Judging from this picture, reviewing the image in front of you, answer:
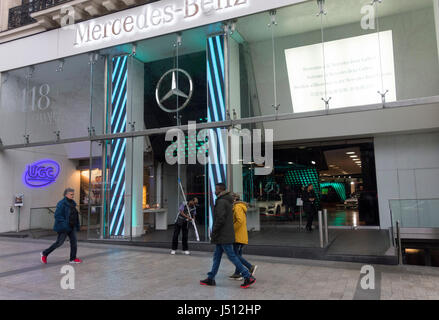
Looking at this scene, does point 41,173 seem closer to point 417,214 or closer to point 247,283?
point 247,283

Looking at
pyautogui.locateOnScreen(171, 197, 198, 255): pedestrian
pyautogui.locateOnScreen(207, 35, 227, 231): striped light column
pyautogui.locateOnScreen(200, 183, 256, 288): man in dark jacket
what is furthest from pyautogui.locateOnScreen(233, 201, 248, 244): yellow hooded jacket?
pyautogui.locateOnScreen(207, 35, 227, 231): striped light column

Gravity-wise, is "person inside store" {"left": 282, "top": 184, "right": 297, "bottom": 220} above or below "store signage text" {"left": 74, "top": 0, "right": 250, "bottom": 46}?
below

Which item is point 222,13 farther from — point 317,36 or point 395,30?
point 395,30

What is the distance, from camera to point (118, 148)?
1163 centimetres

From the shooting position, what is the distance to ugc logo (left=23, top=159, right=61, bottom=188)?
1414 cm

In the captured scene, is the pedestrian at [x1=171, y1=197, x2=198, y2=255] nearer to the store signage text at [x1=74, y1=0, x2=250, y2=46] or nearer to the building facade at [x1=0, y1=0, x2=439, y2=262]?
the building facade at [x1=0, y1=0, x2=439, y2=262]

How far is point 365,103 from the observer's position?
8.70 meters

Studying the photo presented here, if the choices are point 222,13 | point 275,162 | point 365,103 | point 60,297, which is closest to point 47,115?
point 222,13

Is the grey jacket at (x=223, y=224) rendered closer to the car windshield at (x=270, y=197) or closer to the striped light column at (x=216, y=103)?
the striped light column at (x=216, y=103)

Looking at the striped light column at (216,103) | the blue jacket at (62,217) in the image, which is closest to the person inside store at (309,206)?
the striped light column at (216,103)

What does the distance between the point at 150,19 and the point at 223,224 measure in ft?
26.0

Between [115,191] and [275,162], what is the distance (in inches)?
235

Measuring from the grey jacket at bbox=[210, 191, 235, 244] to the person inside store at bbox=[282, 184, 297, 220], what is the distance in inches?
267
